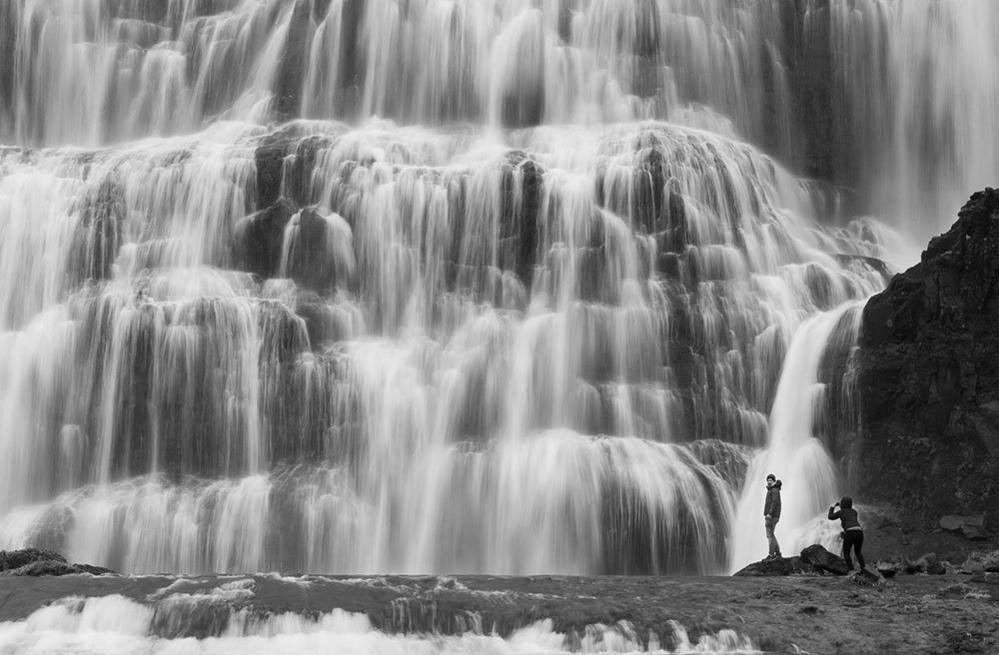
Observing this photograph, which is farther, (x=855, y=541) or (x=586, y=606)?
(x=855, y=541)

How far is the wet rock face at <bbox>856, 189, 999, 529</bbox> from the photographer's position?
88.0 feet

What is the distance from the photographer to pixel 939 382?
2767 centimetres

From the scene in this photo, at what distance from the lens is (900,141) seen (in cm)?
4281

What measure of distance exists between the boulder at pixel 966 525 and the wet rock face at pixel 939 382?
0.14 metres

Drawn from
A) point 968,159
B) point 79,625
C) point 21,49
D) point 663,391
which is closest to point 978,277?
point 663,391

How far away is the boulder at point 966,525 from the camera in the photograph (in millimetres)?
26062

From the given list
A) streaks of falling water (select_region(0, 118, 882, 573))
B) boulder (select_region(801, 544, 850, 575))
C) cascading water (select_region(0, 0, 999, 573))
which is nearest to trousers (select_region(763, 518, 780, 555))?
boulder (select_region(801, 544, 850, 575))

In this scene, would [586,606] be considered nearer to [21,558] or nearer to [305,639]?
[305,639]

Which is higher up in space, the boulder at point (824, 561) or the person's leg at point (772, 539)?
the person's leg at point (772, 539)

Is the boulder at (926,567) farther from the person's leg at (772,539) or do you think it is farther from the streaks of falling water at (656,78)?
the streaks of falling water at (656,78)

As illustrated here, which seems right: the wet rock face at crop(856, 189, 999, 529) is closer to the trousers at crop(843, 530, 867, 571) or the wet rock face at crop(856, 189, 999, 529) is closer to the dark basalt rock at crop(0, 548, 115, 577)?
the trousers at crop(843, 530, 867, 571)

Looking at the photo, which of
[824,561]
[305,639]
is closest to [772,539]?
[824,561]

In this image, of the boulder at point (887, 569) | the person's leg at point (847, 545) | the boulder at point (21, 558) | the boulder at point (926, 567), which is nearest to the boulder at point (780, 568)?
the person's leg at point (847, 545)

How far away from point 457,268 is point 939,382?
1298 cm
